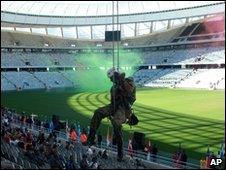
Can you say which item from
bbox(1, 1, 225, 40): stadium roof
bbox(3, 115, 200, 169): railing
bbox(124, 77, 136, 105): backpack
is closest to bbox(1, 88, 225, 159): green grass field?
bbox(3, 115, 200, 169): railing

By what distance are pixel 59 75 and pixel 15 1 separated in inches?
602

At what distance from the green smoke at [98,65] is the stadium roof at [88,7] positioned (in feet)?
26.9

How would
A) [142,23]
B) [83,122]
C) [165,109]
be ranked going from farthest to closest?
[142,23], [165,109], [83,122]

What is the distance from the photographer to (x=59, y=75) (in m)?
73.6

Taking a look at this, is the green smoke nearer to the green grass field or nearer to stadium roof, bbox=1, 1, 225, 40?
stadium roof, bbox=1, 1, 225, 40

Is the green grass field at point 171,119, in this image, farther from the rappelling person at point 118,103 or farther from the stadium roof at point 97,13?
the stadium roof at point 97,13

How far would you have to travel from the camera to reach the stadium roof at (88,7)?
6769 cm

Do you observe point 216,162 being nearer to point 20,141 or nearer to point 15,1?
point 20,141

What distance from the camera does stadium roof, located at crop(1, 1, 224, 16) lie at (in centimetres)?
6769

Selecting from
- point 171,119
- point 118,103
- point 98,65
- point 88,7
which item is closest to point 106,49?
point 98,65

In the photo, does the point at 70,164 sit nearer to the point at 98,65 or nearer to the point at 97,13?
the point at 97,13

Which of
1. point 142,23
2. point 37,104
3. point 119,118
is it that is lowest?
point 37,104

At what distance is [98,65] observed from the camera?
78.0 meters

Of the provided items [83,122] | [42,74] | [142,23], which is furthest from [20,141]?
[142,23]
